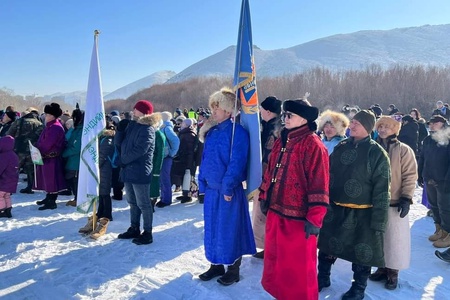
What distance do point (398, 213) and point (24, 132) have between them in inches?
302

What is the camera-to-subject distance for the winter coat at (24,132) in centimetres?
764

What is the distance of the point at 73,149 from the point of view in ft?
22.0

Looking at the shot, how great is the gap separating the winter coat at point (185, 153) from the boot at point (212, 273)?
392 cm

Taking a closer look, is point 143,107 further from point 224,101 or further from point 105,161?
point 224,101

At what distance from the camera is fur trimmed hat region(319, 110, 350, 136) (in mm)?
4535

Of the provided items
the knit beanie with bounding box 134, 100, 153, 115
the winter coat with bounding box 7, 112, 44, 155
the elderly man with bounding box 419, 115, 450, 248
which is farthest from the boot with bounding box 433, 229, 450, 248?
the winter coat with bounding box 7, 112, 44, 155


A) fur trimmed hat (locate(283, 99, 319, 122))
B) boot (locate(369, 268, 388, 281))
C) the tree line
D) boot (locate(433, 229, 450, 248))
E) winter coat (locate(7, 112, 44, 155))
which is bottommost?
boot (locate(433, 229, 450, 248))

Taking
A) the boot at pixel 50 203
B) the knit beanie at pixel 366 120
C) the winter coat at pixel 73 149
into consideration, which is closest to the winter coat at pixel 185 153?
the winter coat at pixel 73 149

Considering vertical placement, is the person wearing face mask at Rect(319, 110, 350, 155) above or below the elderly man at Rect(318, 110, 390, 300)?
above

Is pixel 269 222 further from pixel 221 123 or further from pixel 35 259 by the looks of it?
pixel 35 259

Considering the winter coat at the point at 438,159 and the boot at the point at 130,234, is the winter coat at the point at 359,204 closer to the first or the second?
the winter coat at the point at 438,159

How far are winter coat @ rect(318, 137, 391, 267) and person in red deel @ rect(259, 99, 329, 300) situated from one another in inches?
20.0

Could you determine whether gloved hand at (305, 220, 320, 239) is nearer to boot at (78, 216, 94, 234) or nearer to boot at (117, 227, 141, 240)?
boot at (117, 227, 141, 240)

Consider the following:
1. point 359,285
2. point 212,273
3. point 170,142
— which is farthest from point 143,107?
point 359,285
